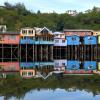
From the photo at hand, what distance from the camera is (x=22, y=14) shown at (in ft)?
334

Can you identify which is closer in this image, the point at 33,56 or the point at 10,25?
the point at 33,56

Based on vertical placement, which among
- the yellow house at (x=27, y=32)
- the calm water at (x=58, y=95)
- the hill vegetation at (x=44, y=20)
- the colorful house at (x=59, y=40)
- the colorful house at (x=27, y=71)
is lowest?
the calm water at (x=58, y=95)

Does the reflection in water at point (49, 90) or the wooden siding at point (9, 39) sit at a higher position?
the wooden siding at point (9, 39)

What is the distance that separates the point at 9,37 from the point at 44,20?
30.9 m

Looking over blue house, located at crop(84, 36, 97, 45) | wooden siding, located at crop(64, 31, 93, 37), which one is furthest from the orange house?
blue house, located at crop(84, 36, 97, 45)

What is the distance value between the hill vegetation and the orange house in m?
18.5

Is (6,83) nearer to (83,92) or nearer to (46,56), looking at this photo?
(83,92)

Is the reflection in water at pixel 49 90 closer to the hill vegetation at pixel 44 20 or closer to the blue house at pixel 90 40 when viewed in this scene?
the blue house at pixel 90 40

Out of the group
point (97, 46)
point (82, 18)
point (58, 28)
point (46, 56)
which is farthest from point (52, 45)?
point (82, 18)

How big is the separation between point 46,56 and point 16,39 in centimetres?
508

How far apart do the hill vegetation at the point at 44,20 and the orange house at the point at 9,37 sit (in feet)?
60.8

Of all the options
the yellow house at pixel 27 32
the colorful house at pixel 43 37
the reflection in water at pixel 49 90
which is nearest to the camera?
the reflection in water at pixel 49 90

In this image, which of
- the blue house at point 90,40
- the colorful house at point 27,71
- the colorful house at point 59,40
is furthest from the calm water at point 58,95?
the blue house at point 90,40

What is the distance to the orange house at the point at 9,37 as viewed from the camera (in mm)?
63031
